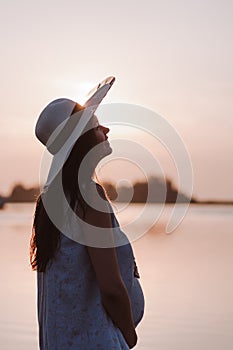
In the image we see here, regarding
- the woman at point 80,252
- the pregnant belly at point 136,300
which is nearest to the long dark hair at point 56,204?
the woman at point 80,252

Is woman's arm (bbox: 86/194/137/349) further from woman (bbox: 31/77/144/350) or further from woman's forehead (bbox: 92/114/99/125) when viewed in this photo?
woman's forehead (bbox: 92/114/99/125)

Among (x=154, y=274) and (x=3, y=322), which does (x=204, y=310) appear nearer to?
(x=3, y=322)

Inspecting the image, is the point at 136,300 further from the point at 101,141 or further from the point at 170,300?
the point at 170,300

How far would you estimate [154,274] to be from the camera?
13.1 metres

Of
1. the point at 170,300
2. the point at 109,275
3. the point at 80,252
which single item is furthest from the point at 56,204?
the point at 170,300

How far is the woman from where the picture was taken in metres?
2.82

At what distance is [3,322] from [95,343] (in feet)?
19.9

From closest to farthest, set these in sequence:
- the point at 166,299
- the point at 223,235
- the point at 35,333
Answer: the point at 35,333
the point at 166,299
the point at 223,235

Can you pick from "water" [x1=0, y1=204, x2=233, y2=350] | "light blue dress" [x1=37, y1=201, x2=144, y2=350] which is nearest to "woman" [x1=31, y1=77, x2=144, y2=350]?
"light blue dress" [x1=37, y1=201, x2=144, y2=350]

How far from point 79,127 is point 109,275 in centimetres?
44

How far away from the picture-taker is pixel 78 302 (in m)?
2.90

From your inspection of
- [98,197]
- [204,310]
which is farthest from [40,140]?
[204,310]

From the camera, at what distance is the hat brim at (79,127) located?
283 centimetres

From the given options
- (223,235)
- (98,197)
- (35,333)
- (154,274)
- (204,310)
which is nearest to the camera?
(98,197)
